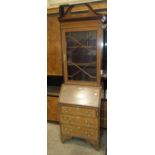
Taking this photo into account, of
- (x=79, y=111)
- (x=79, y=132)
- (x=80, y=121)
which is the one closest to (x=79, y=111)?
(x=79, y=111)

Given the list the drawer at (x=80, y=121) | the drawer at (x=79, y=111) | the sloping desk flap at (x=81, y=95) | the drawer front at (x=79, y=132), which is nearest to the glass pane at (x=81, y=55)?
the sloping desk flap at (x=81, y=95)

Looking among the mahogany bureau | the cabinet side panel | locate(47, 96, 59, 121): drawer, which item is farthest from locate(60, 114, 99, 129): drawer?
the cabinet side panel

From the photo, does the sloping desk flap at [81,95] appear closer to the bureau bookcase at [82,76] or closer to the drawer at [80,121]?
A: the bureau bookcase at [82,76]

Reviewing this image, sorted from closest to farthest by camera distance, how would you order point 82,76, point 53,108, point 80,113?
point 80,113
point 82,76
point 53,108

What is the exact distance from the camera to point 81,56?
8.77 feet

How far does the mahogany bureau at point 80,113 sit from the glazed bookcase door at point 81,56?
0.15m

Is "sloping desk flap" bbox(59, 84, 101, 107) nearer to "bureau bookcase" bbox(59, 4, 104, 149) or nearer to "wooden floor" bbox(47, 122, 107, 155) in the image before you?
"bureau bookcase" bbox(59, 4, 104, 149)

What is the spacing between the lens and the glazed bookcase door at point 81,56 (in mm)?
2504

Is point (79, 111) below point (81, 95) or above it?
below

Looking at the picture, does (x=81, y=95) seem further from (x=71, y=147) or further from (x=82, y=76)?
(x=71, y=147)
